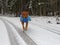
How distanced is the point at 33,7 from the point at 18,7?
216 inches

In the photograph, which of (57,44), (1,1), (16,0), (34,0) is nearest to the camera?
(57,44)

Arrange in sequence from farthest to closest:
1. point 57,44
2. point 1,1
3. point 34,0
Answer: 1. point 1,1
2. point 34,0
3. point 57,44

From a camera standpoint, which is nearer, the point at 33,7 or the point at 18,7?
the point at 33,7

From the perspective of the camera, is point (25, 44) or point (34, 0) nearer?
point (25, 44)

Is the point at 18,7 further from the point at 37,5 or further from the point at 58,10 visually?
the point at 58,10

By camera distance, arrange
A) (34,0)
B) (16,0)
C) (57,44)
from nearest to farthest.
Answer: (57,44)
(34,0)
(16,0)

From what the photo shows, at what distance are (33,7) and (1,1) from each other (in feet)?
89.9

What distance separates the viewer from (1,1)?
73312mm

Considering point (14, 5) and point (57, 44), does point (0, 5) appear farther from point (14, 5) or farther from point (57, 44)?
point (57, 44)

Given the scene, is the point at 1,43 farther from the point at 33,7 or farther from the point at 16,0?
the point at 16,0

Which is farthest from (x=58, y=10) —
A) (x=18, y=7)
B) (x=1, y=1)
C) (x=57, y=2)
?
(x=1, y=1)

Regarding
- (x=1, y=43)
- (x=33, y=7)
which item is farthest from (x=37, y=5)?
(x=1, y=43)

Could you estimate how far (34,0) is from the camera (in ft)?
156

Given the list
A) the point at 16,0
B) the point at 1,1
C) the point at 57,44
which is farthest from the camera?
the point at 1,1
